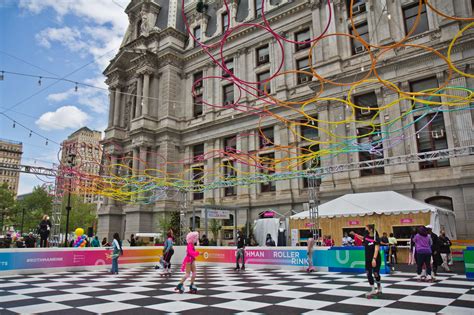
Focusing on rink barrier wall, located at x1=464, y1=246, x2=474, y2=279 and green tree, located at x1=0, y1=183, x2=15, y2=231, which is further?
green tree, located at x1=0, y1=183, x2=15, y2=231

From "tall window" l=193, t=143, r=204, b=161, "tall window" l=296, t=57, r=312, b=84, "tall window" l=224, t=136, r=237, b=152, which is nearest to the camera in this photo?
"tall window" l=296, t=57, r=312, b=84

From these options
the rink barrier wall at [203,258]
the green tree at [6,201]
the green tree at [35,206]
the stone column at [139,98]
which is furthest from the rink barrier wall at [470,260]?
the green tree at [35,206]

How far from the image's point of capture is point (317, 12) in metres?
29.9

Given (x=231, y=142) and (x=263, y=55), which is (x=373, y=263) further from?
(x=263, y=55)

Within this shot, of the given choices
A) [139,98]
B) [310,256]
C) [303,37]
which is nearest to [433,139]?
[310,256]

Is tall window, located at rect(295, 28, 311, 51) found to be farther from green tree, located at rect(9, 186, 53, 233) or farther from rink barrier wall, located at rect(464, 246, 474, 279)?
green tree, located at rect(9, 186, 53, 233)

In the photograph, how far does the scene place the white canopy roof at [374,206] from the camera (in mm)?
19109

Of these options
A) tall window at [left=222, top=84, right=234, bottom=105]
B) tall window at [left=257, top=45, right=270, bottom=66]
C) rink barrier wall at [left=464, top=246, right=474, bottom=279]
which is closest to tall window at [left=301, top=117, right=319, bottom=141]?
tall window at [left=257, top=45, right=270, bottom=66]

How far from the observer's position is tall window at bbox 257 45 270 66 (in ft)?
113

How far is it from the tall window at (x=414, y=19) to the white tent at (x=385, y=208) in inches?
501

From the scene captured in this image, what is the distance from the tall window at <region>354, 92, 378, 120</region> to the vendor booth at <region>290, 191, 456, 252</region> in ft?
23.1

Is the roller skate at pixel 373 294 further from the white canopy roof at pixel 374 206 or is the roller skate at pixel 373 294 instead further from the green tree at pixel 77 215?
the green tree at pixel 77 215

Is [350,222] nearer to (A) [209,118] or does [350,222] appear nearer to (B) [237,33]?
(A) [209,118]

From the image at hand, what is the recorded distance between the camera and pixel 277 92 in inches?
1272
